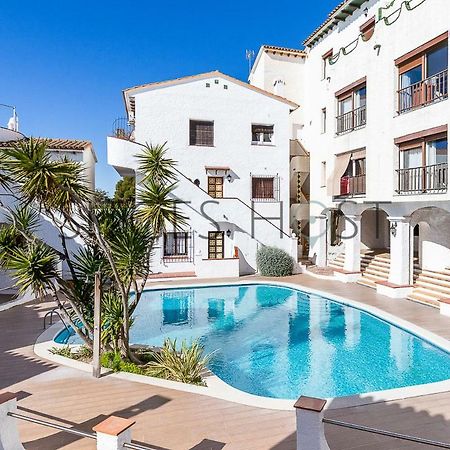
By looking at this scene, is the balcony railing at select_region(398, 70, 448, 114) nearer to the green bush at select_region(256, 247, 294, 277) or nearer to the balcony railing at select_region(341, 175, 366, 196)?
the balcony railing at select_region(341, 175, 366, 196)

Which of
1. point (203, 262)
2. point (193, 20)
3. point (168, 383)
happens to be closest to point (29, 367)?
point (168, 383)

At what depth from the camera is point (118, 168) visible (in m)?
28.4

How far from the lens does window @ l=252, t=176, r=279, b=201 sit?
30422 millimetres

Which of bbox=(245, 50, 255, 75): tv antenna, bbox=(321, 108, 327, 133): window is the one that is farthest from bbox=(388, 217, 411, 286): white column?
bbox=(245, 50, 255, 75): tv antenna

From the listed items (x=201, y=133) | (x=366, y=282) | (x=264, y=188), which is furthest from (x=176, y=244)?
(x=366, y=282)

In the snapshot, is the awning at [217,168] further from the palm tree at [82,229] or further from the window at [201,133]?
the palm tree at [82,229]

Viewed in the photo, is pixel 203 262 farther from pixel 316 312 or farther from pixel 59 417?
pixel 59 417

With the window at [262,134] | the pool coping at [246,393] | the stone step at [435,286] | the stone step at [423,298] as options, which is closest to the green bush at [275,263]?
the window at [262,134]

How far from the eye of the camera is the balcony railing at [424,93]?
18.5 metres

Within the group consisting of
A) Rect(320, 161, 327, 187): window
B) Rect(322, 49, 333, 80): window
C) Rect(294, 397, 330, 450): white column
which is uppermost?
Rect(322, 49, 333, 80): window

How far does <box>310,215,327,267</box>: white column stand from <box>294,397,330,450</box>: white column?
24.8 meters

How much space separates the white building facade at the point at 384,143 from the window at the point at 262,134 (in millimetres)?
3511

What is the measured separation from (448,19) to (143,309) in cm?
2076

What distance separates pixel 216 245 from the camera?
97.1 feet
